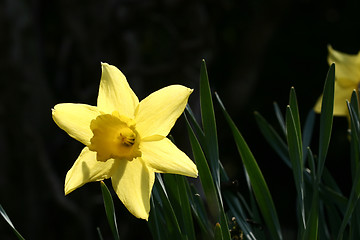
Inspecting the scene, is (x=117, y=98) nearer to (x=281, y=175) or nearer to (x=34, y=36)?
(x=34, y=36)

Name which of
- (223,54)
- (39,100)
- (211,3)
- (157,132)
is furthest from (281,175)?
(157,132)

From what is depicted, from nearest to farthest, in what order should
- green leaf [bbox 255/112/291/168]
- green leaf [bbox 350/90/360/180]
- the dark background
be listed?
green leaf [bbox 350/90/360/180] < green leaf [bbox 255/112/291/168] < the dark background

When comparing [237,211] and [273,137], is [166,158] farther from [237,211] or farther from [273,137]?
[273,137]

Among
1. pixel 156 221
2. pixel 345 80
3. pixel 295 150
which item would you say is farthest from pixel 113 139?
pixel 345 80

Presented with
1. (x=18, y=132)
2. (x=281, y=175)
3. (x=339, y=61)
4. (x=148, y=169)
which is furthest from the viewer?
(x=281, y=175)

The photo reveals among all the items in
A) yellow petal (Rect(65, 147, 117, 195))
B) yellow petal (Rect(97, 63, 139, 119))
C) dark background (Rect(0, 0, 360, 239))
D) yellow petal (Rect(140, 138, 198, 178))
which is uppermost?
yellow petal (Rect(97, 63, 139, 119))

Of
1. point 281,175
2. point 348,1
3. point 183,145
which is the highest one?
point 348,1

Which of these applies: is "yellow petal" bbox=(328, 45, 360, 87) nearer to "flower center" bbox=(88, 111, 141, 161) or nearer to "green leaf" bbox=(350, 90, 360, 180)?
"green leaf" bbox=(350, 90, 360, 180)


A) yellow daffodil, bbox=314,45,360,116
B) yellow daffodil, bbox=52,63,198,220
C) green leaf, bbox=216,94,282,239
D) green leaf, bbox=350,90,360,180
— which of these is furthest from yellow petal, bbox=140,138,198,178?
yellow daffodil, bbox=314,45,360,116
